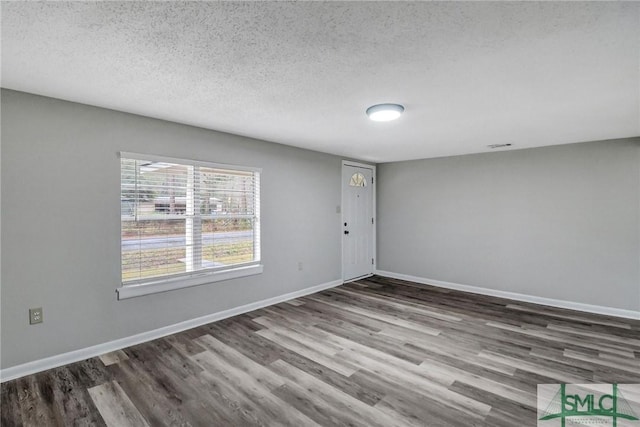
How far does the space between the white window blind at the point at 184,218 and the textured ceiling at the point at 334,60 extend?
0.61m

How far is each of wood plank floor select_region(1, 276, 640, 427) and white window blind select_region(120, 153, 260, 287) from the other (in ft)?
2.47

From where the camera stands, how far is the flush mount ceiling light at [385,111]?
2711mm

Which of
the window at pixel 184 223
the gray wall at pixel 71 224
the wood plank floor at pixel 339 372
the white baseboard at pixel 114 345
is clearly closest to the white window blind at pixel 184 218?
the window at pixel 184 223

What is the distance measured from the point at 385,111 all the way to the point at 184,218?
2.41 meters

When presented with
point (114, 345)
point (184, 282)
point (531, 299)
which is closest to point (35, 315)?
point (114, 345)

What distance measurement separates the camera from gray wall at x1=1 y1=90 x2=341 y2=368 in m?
2.46

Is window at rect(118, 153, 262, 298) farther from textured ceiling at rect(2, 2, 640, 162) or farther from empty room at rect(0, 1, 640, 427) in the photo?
textured ceiling at rect(2, 2, 640, 162)

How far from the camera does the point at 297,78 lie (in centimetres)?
221

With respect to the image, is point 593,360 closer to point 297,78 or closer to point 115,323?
point 297,78

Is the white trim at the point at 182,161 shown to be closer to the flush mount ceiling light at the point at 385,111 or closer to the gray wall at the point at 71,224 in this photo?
the gray wall at the point at 71,224

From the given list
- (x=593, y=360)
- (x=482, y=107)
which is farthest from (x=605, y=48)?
(x=593, y=360)

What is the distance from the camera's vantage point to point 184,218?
3.43 metres

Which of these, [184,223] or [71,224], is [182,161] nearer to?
[184,223]

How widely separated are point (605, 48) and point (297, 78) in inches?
72.7
